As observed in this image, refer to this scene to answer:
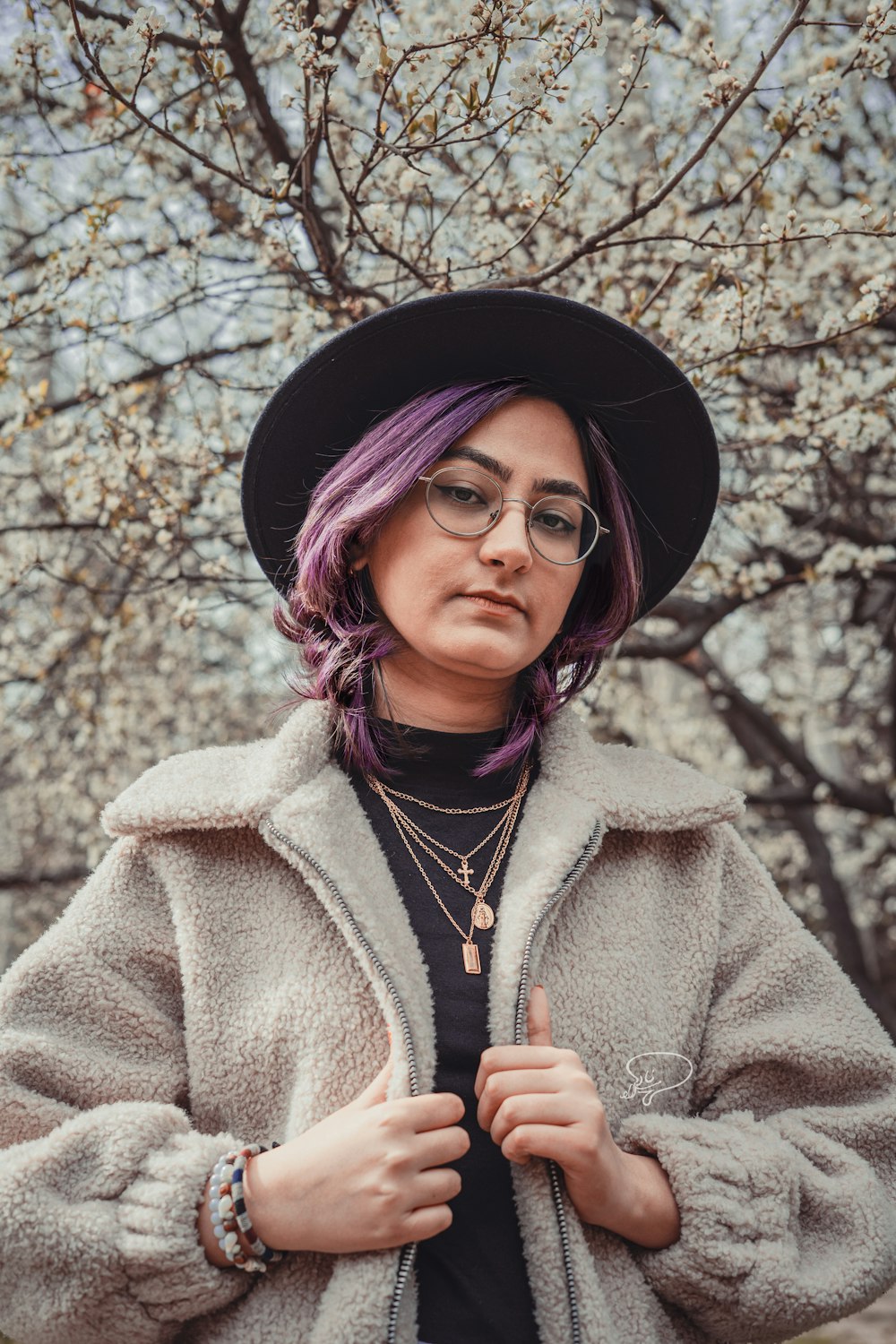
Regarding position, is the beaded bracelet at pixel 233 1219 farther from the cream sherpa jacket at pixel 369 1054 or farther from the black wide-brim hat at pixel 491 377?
the black wide-brim hat at pixel 491 377

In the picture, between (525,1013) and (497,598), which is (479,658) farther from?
(525,1013)

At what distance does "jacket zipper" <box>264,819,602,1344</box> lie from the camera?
1320 millimetres

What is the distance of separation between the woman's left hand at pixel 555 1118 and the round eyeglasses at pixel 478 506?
0.74m

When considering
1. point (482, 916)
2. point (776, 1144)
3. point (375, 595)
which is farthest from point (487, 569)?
point (776, 1144)

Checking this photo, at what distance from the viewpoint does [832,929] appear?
5328mm

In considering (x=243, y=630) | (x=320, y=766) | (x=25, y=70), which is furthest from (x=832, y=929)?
Answer: (x=25, y=70)

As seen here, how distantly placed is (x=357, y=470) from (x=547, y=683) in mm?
493

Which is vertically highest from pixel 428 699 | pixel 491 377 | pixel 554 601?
pixel 491 377

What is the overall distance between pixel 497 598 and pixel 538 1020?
24.1 inches

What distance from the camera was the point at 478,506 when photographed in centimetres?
166

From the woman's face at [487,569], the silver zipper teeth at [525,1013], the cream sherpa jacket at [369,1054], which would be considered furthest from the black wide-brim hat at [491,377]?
the silver zipper teeth at [525,1013]

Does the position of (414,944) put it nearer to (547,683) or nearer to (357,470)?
(547,683)

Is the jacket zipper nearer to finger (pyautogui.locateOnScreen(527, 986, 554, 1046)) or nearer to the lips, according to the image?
finger (pyautogui.locateOnScreen(527, 986, 554, 1046))
